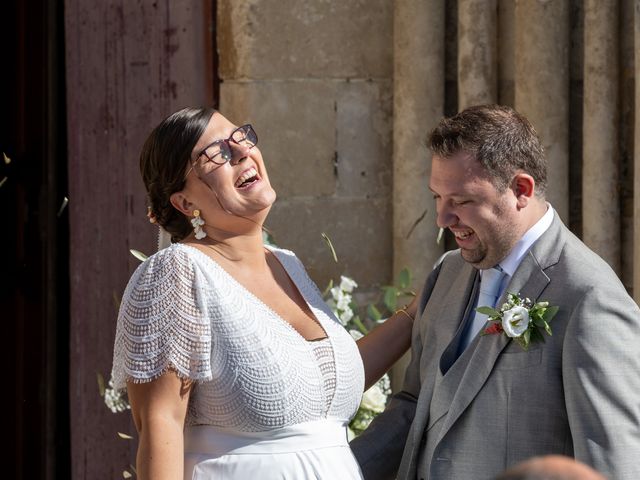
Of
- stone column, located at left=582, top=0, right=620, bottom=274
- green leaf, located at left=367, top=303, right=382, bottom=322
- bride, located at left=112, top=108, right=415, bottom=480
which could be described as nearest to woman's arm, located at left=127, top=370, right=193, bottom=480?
bride, located at left=112, top=108, right=415, bottom=480

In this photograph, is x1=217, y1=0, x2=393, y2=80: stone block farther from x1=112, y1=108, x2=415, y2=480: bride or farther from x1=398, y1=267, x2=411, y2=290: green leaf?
x1=112, y1=108, x2=415, y2=480: bride

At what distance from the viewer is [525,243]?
8.79ft

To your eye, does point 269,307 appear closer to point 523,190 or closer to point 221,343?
point 221,343

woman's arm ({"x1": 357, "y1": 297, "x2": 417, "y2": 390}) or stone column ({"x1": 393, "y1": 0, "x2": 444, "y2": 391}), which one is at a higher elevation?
stone column ({"x1": 393, "y1": 0, "x2": 444, "y2": 391})

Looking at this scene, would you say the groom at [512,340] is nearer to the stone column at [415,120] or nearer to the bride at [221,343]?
the bride at [221,343]

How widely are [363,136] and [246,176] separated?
1512mm

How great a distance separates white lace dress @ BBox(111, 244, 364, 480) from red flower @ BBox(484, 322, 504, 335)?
361mm

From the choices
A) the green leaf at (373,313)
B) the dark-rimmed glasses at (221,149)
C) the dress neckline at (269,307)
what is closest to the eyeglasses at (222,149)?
the dark-rimmed glasses at (221,149)

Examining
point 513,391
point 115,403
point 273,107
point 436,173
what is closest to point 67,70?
point 273,107

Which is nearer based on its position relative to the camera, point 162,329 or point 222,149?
point 162,329

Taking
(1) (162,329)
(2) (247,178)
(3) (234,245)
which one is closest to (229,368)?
(1) (162,329)

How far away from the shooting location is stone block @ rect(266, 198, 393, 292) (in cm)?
422

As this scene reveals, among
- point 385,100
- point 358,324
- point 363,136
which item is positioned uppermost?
point 385,100

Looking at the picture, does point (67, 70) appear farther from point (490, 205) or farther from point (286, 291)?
point (490, 205)
